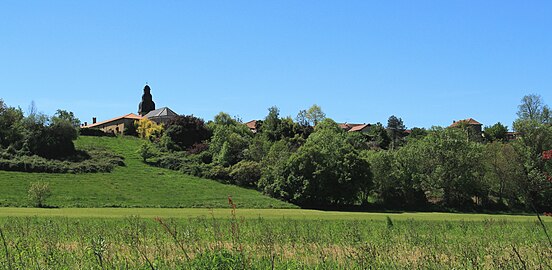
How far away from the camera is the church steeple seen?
19405 cm

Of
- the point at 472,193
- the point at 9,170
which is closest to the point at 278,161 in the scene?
the point at 472,193

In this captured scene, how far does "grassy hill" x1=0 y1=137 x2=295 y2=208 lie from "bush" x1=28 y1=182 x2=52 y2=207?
1039 mm

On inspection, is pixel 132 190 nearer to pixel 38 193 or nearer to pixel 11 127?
pixel 38 193

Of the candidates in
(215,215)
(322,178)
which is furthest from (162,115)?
(215,215)

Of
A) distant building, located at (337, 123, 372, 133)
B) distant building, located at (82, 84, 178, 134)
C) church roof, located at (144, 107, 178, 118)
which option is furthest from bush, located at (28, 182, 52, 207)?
distant building, located at (337, 123, 372, 133)

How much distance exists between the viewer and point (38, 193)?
5675 centimetres

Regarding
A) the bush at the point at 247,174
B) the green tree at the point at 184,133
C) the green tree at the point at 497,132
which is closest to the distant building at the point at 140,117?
the green tree at the point at 184,133

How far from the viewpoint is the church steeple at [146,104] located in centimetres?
19405

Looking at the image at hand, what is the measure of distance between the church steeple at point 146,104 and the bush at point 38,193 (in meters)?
138

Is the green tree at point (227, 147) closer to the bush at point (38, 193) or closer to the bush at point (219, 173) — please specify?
the bush at point (219, 173)

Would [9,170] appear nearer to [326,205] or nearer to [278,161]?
[278,161]

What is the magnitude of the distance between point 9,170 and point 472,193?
6660cm

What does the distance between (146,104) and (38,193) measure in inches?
5569

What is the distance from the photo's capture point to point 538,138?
233 feet
